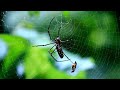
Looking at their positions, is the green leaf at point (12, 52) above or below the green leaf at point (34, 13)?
below

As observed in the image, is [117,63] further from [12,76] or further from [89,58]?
[12,76]

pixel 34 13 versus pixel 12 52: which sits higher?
pixel 34 13

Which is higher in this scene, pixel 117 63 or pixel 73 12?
pixel 73 12

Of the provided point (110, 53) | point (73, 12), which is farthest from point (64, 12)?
point (110, 53)

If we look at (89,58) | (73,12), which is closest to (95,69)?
(89,58)

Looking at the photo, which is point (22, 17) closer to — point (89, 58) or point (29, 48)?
point (29, 48)

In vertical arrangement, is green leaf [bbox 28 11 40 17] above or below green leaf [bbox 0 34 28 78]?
above
